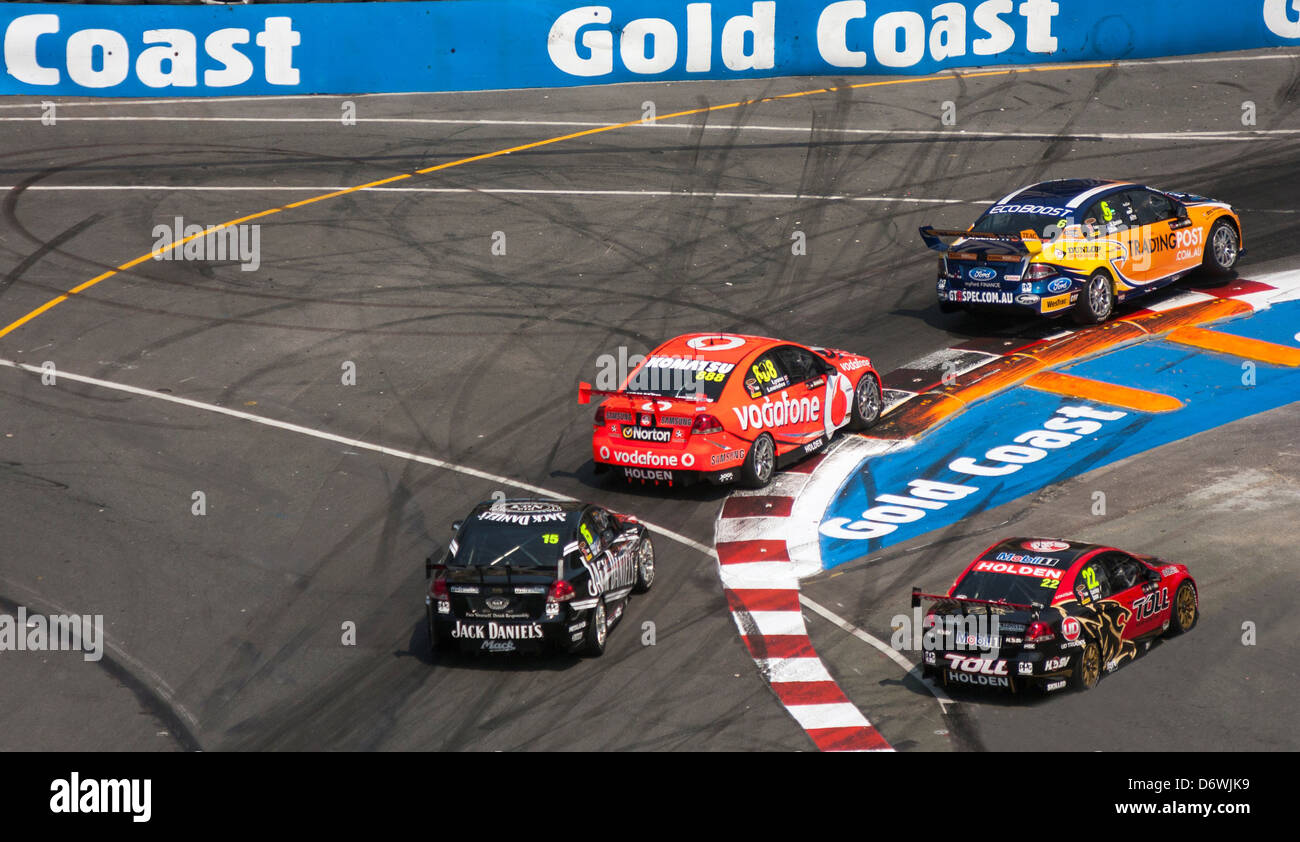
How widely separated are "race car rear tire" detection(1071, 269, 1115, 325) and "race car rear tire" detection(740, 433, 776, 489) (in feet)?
21.2

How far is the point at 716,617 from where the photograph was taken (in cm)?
1538

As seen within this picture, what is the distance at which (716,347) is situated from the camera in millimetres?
18984

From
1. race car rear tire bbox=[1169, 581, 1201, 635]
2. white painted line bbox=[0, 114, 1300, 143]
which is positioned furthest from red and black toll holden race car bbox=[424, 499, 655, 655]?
white painted line bbox=[0, 114, 1300, 143]

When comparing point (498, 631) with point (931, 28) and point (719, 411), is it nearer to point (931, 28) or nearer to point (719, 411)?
point (719, 411)

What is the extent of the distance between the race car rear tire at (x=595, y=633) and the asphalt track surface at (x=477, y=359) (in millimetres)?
317

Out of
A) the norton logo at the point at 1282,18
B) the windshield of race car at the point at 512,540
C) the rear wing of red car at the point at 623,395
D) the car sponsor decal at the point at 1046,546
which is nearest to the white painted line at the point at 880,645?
the car sponsor decal at the point at 1046,546

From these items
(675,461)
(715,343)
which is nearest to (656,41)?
(715,343)

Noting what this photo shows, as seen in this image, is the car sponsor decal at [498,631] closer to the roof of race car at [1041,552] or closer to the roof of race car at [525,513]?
the roof of race car at [525,513]

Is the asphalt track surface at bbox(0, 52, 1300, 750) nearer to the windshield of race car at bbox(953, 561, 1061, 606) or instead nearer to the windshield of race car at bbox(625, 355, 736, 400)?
the windshield of race car at bbox(953, 561, 1061, 606)

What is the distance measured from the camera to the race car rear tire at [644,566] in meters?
15.9

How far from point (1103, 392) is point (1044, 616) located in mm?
8665

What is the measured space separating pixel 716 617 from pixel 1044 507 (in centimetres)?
472

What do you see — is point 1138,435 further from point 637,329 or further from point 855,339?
point 637,329
